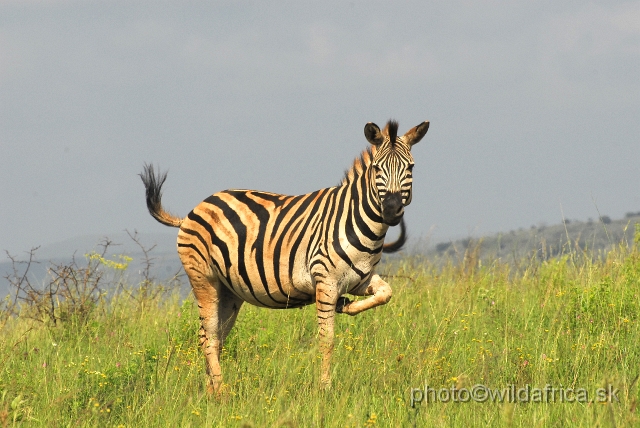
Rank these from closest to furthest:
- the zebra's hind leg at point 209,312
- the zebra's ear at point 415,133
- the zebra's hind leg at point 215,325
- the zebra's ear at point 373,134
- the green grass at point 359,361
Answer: the green grass at point 359,361 → the zebra's ear at point 373,134 → the zebra's ear at point 415,133 → the zebra's hind leg at point 215,325 → the zebra's hind leg at point 209,312

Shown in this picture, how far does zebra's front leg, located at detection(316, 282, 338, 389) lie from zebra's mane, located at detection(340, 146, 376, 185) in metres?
1.10

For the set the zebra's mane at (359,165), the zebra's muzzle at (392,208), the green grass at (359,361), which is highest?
the zebra's mane at (359,165)

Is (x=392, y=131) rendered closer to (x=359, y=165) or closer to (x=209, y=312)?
(x=359, y=165)

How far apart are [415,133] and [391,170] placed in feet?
2.14

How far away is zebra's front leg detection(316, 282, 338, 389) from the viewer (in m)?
6.34

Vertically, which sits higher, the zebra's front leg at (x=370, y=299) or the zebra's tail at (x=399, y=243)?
the zebra's tail at (x=399, y=243)

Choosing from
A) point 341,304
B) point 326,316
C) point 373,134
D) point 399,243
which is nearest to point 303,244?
point 341,304

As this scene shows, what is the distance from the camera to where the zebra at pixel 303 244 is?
6.44m

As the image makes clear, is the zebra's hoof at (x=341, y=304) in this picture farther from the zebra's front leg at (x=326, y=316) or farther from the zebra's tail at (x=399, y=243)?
the zebra's tail at (x=399, y=243)

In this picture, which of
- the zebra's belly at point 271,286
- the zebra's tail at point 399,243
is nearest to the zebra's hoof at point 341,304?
the zebra's belly at point 271,286

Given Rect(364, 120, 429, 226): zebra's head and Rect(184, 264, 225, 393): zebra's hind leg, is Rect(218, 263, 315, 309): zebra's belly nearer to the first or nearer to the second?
Rect(184, 264, 225, 393): zebra's hind leg

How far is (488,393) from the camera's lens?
5.75 m

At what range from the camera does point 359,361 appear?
22.2 feet

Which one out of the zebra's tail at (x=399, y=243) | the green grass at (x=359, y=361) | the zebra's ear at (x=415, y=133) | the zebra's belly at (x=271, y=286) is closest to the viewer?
the green grass at (x=359, y=361)
